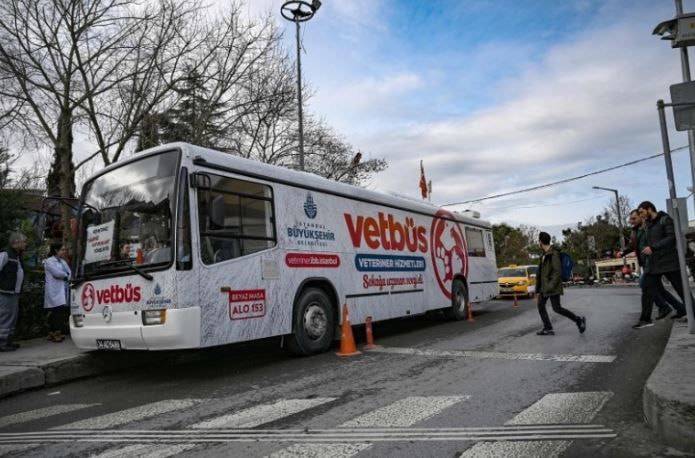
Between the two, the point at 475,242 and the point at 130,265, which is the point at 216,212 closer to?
the point at 130,265

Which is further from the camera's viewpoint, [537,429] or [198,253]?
[198,253]

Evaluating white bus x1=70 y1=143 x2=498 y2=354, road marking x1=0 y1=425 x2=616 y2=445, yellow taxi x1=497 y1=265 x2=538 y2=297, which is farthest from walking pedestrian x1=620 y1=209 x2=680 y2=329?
yellow taxi x1=497 y1=265 x2=538 y2=297

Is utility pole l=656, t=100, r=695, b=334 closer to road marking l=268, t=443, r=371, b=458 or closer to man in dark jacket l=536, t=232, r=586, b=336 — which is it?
man in dark jacket l=536, t=232, r=586, b=336

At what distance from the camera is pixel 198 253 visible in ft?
21.5

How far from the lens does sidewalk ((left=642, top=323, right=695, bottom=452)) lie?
11.3 feet

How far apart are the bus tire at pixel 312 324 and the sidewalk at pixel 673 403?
476 cm

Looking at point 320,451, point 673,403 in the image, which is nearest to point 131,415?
point 320,451

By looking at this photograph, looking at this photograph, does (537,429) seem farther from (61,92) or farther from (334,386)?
(61,92)

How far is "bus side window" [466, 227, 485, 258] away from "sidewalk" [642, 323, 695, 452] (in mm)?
9613

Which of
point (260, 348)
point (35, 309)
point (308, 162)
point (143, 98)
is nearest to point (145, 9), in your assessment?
point (143, 98)

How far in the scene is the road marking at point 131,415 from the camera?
16.0ft

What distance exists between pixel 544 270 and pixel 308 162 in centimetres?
1674

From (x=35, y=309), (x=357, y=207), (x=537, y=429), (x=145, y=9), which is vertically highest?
(x=145, y=9)


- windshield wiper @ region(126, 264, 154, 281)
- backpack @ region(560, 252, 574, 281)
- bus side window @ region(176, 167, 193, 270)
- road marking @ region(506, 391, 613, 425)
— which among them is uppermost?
bus side window @ region(176, 167, 193, 270)
